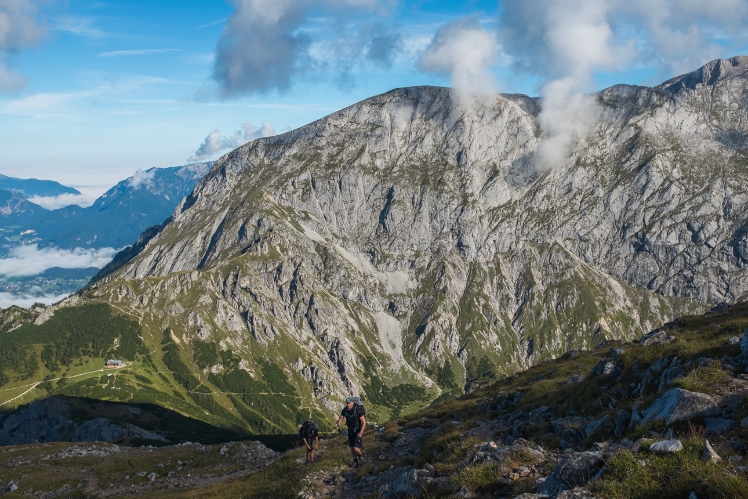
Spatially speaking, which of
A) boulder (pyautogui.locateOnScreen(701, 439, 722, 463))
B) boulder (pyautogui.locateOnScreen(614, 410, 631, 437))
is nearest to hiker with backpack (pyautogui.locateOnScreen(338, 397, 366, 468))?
boulder (pyautogui.locateOnScreen(614, 410, 631, 437))

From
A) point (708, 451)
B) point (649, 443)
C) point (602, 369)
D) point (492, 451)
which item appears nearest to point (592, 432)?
point (492, 451)

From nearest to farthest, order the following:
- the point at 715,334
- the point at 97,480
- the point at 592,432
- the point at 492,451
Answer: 1. the point at 492,451
2. the point at 592,432
3. the point at 715,334
4. the point at 97,480

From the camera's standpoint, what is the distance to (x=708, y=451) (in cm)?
1448

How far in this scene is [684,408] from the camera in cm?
1945

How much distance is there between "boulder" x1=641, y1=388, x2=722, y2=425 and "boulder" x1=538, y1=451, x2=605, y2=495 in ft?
17.6

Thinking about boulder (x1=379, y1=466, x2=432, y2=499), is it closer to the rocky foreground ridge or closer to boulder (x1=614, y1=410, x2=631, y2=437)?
the rocky foreground ridge

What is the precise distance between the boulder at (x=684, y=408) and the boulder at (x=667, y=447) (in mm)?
4008

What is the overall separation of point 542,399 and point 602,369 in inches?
209

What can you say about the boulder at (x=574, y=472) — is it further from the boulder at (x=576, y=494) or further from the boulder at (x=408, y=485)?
the boulder at (x=408, y=485)

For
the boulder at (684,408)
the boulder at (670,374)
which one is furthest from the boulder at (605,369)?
the boulder at (684,408)

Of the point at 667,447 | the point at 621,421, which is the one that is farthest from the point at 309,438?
the point at 667,447

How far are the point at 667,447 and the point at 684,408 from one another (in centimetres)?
492

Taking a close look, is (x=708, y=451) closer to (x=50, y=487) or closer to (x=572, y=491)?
(x=572, y=491)

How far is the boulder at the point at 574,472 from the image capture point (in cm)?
1552
